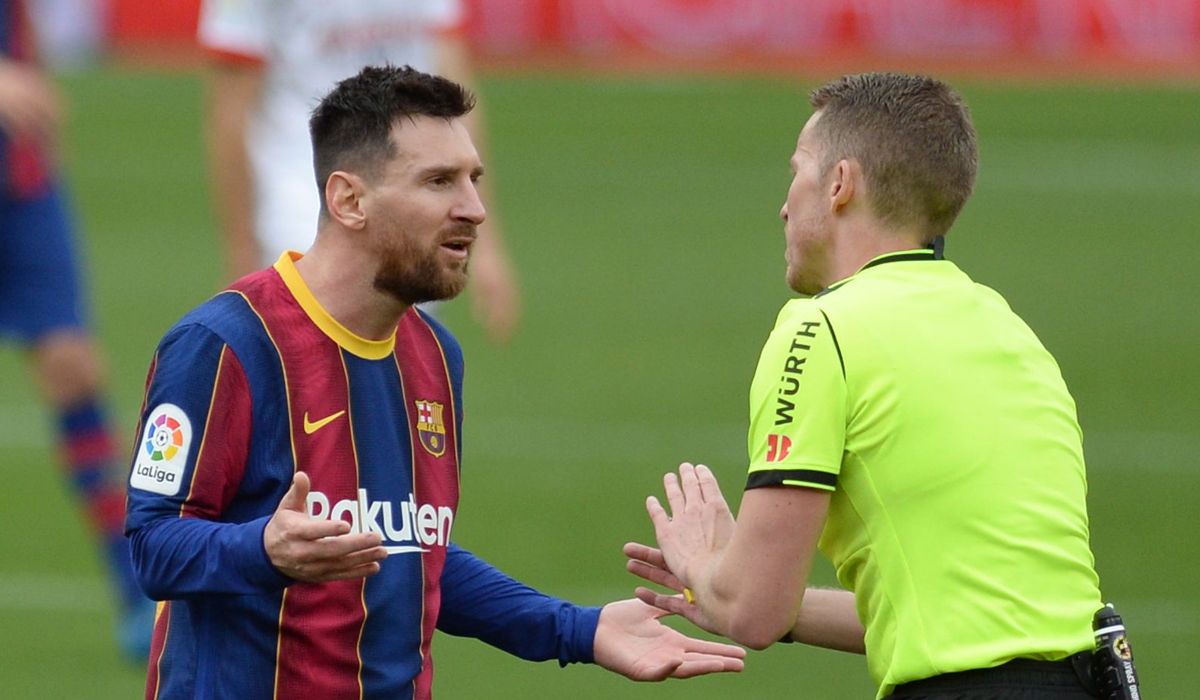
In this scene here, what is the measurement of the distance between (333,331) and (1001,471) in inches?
49.6

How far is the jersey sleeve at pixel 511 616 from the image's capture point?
433 centimetres

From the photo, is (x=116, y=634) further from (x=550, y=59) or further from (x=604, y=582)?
(x=550, y=59)

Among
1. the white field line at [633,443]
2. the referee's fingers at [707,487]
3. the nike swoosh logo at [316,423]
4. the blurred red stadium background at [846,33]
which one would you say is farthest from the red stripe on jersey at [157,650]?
the blurred red stadium background at [846,33]

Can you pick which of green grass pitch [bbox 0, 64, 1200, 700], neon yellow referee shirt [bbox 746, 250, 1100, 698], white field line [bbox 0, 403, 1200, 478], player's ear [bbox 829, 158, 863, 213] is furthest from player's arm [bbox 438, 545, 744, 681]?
white field line [bbox 0, 403, 1200, 478]

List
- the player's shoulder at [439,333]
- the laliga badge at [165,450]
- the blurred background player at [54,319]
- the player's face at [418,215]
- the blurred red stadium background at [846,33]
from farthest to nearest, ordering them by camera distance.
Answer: the blurred red stadium background at [846,33] < the blurred background player at [54,319] < the player's shoulder at [439,333] < the player's face at [418,215] < the laliga badge at [165,450]

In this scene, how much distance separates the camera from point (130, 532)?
3818 mm

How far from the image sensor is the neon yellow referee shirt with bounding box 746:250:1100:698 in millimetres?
3717

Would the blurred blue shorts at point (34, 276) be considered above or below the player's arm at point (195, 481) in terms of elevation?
above

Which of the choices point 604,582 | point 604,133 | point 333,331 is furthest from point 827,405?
point 604,133

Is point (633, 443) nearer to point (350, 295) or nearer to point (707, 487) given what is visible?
point (707, 487)

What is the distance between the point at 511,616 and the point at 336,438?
0.63 meters

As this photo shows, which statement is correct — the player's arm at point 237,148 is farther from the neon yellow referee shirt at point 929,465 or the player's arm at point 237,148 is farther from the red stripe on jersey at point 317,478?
the neon yellow referee shirt at point 929,465

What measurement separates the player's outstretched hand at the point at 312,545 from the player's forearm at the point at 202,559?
0.16 feet

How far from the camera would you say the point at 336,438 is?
3957 mm
